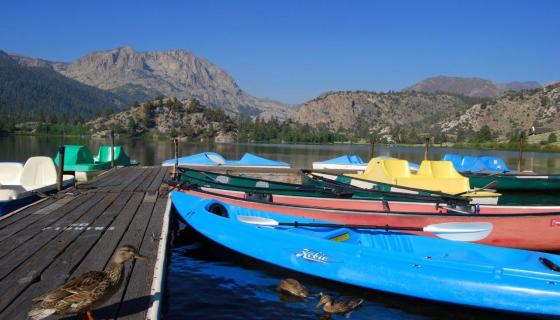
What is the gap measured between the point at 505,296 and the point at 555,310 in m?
0.75

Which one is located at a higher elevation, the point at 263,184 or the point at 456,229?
the point at 263,184

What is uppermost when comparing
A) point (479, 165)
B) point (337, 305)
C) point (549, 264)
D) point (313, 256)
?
point (479, 165)

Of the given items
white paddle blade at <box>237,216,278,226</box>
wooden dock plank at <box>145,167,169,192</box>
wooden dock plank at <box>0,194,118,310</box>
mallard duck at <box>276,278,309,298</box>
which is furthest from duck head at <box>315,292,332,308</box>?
wooden dock plank at <box>145,167,169,192</box>

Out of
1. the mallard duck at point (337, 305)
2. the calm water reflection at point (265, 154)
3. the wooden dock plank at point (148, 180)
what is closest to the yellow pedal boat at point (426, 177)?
the wooden dock plank at point (148, 180)

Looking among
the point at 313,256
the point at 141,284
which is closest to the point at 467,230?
the point at 313,256

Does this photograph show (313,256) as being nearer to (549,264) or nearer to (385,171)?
(549,264)

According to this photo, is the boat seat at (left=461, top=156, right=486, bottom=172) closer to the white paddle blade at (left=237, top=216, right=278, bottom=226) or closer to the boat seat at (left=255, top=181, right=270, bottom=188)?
the boat seat at (left=255, top=181, right=270, bottom=188)

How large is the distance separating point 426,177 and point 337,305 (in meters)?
12.0

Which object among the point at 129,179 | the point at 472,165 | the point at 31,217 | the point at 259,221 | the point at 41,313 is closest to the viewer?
the point at 41,313

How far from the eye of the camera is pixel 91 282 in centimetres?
508

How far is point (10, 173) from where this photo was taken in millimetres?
15188

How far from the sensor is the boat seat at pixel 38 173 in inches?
599

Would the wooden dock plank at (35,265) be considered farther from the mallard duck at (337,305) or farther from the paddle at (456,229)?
the mallard duck at (337,305)

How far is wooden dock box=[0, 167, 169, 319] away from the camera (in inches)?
231
